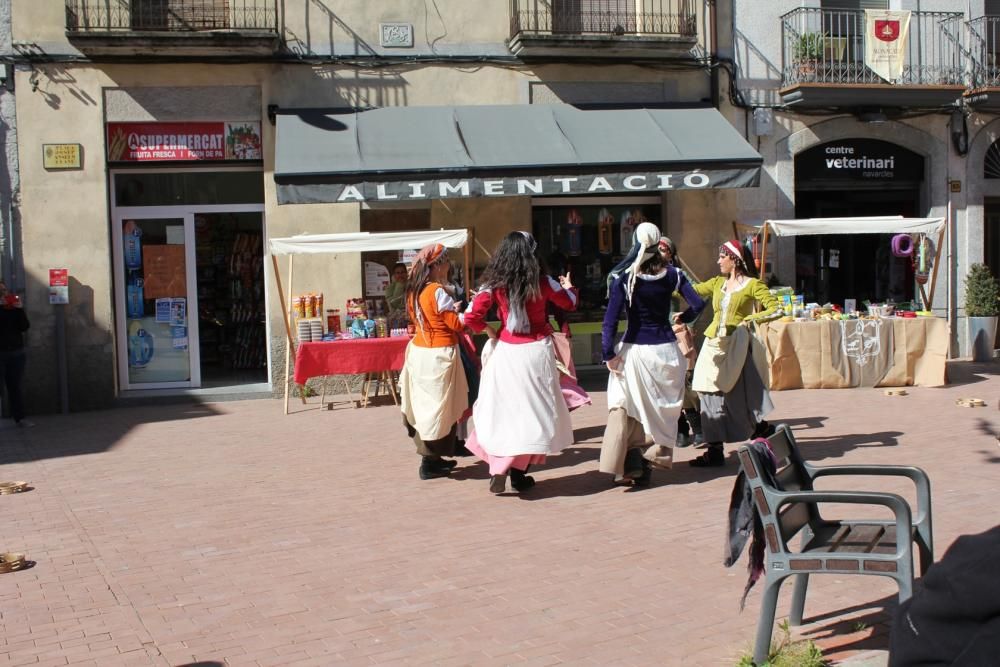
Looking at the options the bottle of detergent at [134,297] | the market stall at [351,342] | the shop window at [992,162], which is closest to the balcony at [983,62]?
the shop window at [992,162]

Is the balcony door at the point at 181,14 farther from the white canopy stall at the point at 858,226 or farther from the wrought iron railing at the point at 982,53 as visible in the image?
the wrought iron railing at the point at 982,53

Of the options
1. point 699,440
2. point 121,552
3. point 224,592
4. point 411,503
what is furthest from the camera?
point 699,440

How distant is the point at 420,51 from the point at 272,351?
4.49m

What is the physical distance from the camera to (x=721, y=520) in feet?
23.1

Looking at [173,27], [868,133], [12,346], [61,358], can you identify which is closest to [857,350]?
[868,133]

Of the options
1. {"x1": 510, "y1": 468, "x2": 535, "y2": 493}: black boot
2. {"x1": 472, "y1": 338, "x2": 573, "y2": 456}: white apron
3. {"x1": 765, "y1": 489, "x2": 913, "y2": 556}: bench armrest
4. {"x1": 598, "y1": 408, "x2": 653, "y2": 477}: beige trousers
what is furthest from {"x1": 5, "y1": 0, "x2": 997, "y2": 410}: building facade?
{"x1": 765, "y1": 489, "x2": 913, "y2": 556}: bench armrest

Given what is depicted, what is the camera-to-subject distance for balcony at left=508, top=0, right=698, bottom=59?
578 inches

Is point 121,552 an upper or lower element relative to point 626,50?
lower

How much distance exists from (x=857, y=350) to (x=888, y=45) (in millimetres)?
5008

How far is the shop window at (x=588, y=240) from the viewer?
15.6m

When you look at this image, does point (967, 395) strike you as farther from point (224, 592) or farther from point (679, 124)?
point (224, 592)

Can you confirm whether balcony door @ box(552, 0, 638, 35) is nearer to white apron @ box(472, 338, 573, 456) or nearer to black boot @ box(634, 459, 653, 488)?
white apron @ box(472, 338, 573, 456)

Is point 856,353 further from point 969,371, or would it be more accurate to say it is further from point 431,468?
point 431,468

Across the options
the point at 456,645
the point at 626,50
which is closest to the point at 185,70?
the point at 626,50
